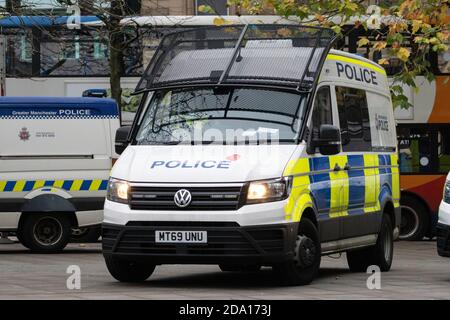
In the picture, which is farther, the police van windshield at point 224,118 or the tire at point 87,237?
the tire at point 87,237

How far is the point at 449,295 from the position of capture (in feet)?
40.2

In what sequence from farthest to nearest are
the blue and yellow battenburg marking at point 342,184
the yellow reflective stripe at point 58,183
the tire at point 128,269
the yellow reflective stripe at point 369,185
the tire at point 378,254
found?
the yellow reflective stripe at point 58,183 → the tire at point 378,254 → the yellow reflective stripe at point 369,185 → the tire at point 128,269 → the blue and yellow battenburg marking at point 342,184

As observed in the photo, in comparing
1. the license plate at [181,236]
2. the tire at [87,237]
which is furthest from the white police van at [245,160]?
the tire at [87,237]

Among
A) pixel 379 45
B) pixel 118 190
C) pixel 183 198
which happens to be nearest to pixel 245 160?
pixel 183 198

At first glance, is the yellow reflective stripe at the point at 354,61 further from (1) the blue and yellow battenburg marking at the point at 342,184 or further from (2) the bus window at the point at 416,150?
(2) the bus window at the point at 416,150

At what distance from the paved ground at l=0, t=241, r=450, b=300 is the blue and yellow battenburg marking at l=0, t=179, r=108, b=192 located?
1.84 metres

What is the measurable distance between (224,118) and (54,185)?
7725 mm

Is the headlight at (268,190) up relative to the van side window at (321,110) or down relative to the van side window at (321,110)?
down

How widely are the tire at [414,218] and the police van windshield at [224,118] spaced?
13.1 m

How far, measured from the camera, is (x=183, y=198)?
12305mm

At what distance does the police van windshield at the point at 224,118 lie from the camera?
1309 cm

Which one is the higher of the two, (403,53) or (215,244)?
(403,53)

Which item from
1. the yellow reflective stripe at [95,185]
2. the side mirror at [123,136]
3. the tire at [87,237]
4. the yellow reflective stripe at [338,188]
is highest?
the side mirror at [123,136]

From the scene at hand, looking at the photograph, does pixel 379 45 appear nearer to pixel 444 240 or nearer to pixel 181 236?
pixel 444 240
